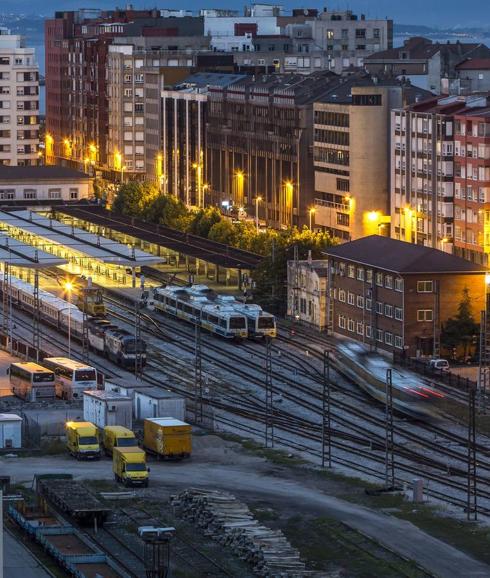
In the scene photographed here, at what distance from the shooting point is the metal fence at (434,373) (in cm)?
10438

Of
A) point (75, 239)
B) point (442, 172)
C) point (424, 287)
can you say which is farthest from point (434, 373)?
point (75, 239)

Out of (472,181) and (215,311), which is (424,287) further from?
(472,181)

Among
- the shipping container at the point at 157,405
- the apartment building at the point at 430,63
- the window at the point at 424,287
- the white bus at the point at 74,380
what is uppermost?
the apartment building at the point at 430,63

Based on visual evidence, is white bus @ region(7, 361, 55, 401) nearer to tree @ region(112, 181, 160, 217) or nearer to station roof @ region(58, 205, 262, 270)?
station roof @ region(58, 205, 262, 270)

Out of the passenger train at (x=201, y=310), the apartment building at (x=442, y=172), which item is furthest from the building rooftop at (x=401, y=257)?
the apartment building at (x=442, y=172)

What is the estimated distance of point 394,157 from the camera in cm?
14825

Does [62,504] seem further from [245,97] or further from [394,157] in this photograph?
[245,97]

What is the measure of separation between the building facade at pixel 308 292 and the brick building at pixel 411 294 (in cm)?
575

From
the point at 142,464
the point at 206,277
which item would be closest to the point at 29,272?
the point at 206,277

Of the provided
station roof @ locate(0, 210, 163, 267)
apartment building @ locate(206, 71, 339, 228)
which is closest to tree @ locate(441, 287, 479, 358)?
station roof @ locate(0, 210, 163, 267)

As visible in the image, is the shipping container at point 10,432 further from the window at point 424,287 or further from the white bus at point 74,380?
the window at point 424,287

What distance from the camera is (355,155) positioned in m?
154

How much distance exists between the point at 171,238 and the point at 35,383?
2550 inches

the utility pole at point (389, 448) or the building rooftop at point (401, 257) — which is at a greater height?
the building rooftop at point (401, 257)
